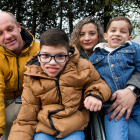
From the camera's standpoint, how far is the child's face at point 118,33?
185cm

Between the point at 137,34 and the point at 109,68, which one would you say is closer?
the point at 109,68

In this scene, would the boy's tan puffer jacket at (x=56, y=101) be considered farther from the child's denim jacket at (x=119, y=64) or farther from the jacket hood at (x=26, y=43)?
the jacket hood at (x=26, y=43)

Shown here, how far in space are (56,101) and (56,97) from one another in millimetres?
51

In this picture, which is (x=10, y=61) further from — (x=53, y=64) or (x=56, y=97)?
(x=56, y=97)

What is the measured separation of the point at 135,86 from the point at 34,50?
5.30ft

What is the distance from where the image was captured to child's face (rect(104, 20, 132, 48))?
6.06ft

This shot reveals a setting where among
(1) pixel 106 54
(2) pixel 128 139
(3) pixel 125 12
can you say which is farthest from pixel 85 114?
(3) pixel 125 12

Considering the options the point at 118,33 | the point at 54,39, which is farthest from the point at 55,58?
the point at 118,33

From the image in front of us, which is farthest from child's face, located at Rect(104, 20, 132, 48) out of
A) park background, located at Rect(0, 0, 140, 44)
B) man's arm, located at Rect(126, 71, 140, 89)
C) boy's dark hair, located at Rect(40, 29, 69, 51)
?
park background, located at Rect(0, 0, 140, 44)

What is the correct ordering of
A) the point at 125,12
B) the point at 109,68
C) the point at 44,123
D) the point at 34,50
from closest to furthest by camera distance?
1. the point at 44,123
2. the point at 109,68
3. the point at 34,50
4. the point at 125,12

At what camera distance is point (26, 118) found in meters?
1.46

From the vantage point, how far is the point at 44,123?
55.7 inches

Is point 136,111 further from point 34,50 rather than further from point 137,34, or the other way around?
point 137,34

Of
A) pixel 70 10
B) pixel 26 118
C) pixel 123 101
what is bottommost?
pixel 26 118
